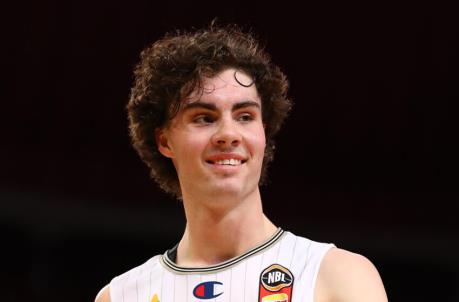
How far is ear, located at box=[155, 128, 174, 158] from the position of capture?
3.42 meters

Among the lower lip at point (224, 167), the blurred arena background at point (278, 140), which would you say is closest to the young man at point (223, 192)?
the lower lip at point (224, 167)

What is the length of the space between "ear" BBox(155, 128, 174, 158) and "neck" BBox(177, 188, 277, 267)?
0.22 metres

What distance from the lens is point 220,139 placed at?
3105mm

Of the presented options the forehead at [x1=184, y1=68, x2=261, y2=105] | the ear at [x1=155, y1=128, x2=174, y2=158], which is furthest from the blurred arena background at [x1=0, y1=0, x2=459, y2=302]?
the forehead at [x1=184, y1=68, x2=261, y2=105]

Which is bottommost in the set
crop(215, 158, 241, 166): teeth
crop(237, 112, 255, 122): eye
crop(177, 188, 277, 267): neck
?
crop(177, 188, 277, 267): neck

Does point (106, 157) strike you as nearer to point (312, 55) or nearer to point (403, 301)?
point (312, 55)

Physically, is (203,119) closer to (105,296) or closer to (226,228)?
(226,228)

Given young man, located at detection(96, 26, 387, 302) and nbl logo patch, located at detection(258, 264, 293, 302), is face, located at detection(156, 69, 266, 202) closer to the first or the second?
young man, located at detection(96, 26, 387, 302)

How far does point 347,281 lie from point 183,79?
99 cm

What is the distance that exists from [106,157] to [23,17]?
1291 millimetres

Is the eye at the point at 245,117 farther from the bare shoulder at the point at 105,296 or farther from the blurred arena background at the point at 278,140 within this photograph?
the blurred arena background at the point at 278,140

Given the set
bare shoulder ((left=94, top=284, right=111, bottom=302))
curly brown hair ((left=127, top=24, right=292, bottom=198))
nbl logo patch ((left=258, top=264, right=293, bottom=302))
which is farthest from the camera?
bare shoulder ((left=94, top=284, right=111, bottom=302))

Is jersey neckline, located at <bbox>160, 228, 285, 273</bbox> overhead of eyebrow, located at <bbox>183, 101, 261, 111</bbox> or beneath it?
beneath

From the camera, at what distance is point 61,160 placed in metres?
6.91
